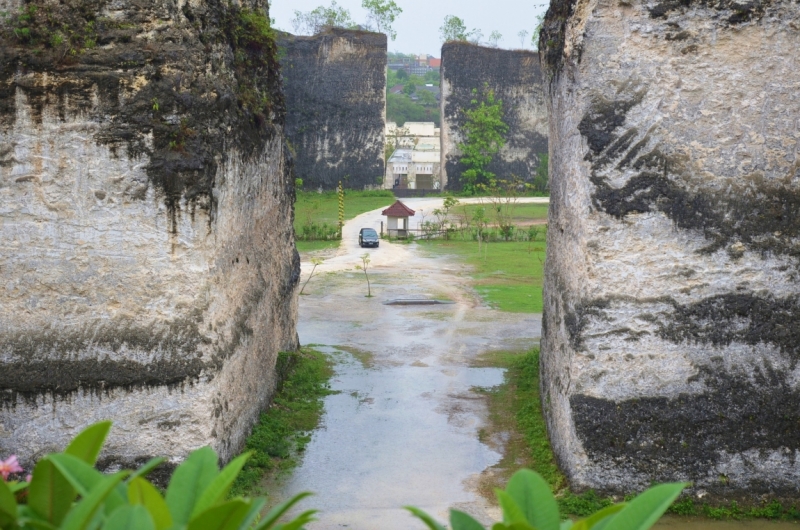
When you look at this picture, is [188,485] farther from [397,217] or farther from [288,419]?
[397,217]

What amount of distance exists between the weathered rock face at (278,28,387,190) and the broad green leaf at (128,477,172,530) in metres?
24.7

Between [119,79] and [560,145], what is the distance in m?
2.92

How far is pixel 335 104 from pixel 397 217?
8651 mm

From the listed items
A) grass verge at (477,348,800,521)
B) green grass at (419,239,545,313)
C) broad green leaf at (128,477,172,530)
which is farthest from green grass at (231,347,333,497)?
green grass at (419,239,545,313)

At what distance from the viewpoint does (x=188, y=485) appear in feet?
6.73

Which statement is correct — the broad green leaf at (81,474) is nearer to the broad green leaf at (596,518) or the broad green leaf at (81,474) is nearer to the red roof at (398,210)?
the broad green leaf at (596,518)

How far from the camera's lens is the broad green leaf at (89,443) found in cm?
216

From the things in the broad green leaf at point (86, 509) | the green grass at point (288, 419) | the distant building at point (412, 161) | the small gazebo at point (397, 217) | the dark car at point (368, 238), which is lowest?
the green grass at point (288, 419)

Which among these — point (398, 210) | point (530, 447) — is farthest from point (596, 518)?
point (398, 210)

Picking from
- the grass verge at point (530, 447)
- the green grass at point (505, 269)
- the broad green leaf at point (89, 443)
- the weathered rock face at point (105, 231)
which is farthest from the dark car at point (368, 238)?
the broad green leaf at point (89, 443)

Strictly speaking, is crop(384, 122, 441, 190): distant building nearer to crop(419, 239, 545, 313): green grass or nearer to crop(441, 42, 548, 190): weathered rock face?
crop(441, 42, 548, 190): weathered rock face

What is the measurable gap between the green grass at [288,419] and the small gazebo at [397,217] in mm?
9843

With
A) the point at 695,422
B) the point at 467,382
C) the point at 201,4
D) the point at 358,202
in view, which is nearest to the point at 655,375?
the point at 695,422

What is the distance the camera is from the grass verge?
514 centimetres
